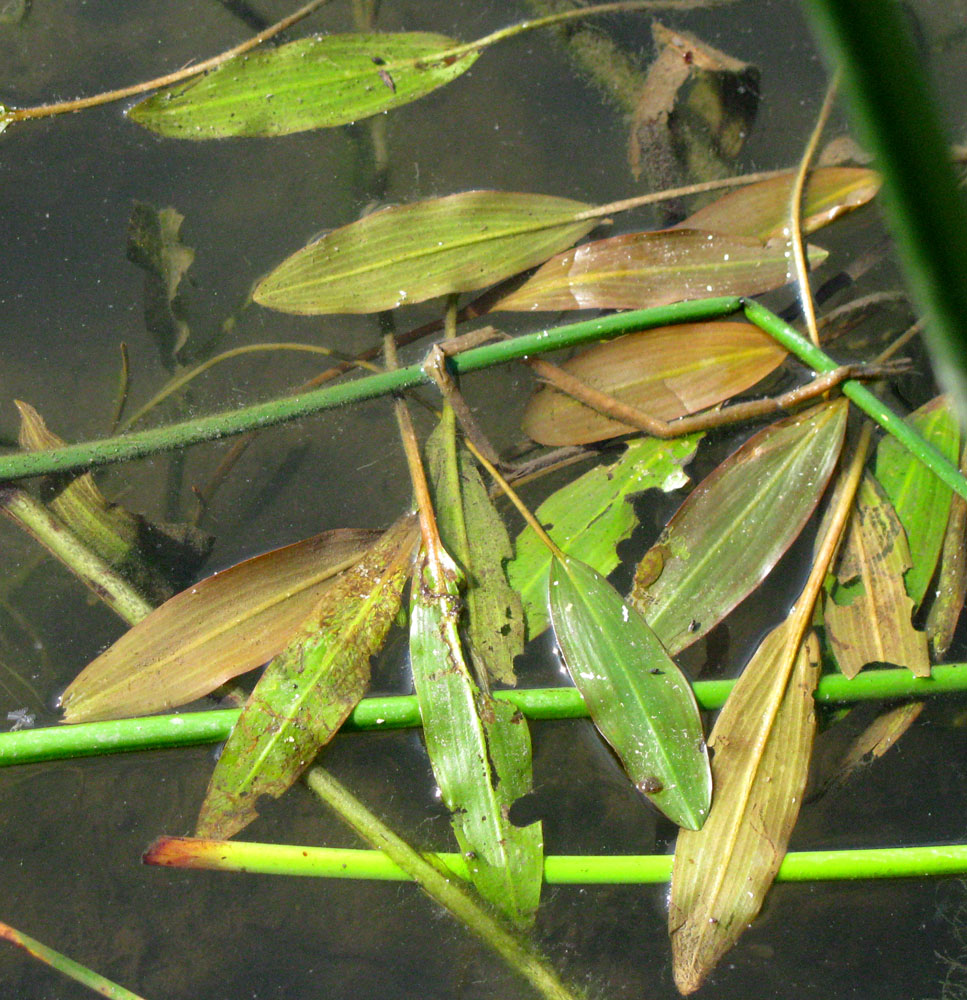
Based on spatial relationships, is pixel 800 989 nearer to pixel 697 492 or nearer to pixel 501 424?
pixel 697 492

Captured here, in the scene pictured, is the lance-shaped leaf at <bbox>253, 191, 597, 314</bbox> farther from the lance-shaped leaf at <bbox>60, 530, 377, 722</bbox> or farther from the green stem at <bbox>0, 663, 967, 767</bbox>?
the green stem at <bbox>0, 663, 967, 767</bbox>

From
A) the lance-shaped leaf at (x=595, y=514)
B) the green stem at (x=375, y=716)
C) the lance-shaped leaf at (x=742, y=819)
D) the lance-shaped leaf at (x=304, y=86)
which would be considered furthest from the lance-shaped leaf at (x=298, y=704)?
the lance-shaped leaf at (x=304, y=86)

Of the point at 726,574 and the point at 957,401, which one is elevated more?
the point at 957,401

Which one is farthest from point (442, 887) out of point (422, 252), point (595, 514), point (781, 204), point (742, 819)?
point (781, 204)

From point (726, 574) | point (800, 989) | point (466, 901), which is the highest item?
point (726, 574)

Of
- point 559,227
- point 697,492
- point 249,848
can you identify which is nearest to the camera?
point 249,848

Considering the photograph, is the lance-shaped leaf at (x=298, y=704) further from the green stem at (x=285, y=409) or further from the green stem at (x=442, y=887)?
the green stem at (x=285, y=409)

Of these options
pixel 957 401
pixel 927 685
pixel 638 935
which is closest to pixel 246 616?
pixel 638 935

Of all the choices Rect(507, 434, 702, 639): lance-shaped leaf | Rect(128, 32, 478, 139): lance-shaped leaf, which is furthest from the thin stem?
Rect(507, 434, 702, 639): lance-shaped leaf
